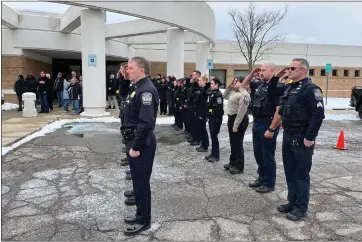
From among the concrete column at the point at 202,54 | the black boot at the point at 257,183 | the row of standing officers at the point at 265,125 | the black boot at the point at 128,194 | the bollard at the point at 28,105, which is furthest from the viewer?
the concrete column at the point at 202,54

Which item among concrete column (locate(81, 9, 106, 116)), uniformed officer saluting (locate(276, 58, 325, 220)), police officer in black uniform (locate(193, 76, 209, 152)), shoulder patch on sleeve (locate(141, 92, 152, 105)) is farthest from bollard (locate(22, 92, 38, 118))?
uniformed officer saluting (locate(276, 58, 325, 220))

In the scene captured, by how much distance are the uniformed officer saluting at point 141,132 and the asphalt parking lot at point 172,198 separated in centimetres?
29

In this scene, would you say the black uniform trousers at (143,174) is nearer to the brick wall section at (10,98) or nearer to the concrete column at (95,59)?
the concrete column at (95,59)

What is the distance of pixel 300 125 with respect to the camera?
3.96 metres

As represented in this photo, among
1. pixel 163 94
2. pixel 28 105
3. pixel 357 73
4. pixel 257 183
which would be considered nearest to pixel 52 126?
pixel 28 105

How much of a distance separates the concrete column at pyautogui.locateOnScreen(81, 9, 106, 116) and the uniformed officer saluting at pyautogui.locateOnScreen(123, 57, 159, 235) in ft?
33.0

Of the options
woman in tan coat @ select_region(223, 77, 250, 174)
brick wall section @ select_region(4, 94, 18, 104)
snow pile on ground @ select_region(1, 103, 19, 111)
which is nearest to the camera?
woman in tan coat @ select_region(223, 77, 250, 174)

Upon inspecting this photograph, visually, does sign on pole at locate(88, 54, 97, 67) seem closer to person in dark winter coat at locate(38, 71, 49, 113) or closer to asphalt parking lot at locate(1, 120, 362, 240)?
person in dark winter coat at locate(38, 71, 49, 113)

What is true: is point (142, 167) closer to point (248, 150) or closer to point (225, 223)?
point (225, 223)

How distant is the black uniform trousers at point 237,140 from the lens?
587cm

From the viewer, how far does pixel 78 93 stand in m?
14.3

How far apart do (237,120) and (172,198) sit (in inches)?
70.2

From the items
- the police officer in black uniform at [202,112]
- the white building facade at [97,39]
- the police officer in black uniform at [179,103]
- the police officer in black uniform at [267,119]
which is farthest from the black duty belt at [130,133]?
the white building facade at [97,39]

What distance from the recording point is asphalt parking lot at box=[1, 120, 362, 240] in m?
3.72
